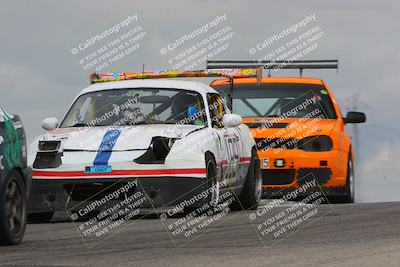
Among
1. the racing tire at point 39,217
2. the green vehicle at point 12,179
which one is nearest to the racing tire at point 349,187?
the racing tire at point 39,217

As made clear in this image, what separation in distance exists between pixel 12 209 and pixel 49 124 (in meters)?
3.52

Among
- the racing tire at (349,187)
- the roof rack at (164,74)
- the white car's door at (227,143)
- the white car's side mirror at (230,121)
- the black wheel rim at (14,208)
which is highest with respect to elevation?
the black wheel rim at (14,208)

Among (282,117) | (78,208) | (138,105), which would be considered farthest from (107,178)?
(282,117)

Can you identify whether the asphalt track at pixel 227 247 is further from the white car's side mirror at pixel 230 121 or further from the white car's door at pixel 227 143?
the white car's side mirror at pixel 230 121

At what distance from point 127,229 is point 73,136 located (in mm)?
1833

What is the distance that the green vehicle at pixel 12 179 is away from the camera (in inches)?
391

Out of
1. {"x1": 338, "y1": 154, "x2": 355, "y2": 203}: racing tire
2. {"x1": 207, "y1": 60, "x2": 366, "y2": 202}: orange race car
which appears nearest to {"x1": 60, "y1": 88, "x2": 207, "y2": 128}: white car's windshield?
{"x1": 207, "y1": 60, "x2": 366, "y2": 202}: orange race car

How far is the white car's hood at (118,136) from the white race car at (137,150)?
10 mm

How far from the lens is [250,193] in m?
15.2

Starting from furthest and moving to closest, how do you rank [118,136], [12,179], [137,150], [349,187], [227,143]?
[349,187] < [227,143] < [118,136] < [137,150] < [12,179]

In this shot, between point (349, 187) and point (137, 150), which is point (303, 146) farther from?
point (137, 150)

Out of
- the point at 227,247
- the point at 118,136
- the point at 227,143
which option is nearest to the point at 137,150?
the point at 118,136

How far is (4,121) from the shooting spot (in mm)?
10141

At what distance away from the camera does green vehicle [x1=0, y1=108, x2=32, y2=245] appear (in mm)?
Answer: 9938
